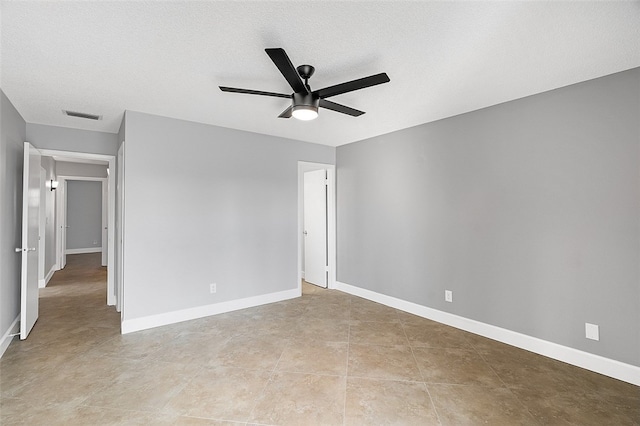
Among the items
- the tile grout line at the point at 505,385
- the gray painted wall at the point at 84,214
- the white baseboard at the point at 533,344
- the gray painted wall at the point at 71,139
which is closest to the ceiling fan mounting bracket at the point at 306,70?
the tile grout line at the point at 505,385

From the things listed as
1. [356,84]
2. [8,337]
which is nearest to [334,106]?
[356,84]

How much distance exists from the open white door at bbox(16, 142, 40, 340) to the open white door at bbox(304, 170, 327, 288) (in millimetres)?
3815

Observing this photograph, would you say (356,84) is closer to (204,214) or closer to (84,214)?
(204,214)

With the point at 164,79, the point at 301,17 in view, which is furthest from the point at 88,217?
the point at 301,17

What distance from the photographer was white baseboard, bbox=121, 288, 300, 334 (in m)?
3.41

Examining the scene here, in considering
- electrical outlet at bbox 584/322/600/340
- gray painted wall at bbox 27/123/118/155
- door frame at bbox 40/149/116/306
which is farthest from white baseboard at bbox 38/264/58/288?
electrical outlet at bbox 584/322/600/340

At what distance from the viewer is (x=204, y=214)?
3926mm

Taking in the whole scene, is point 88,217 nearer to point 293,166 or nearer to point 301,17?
point 293,166

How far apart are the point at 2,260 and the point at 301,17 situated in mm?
3545

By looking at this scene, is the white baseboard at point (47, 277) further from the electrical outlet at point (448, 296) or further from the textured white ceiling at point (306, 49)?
the electrical outlet at point (448, 296)

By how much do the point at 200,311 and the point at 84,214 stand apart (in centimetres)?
812

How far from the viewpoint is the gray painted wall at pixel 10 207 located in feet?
9.49

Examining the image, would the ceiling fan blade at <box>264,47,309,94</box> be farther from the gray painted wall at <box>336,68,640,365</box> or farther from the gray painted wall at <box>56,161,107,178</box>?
the gray painted wall at <box>56,161,107,178</box>

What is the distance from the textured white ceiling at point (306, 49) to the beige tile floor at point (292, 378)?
2.51 metres
